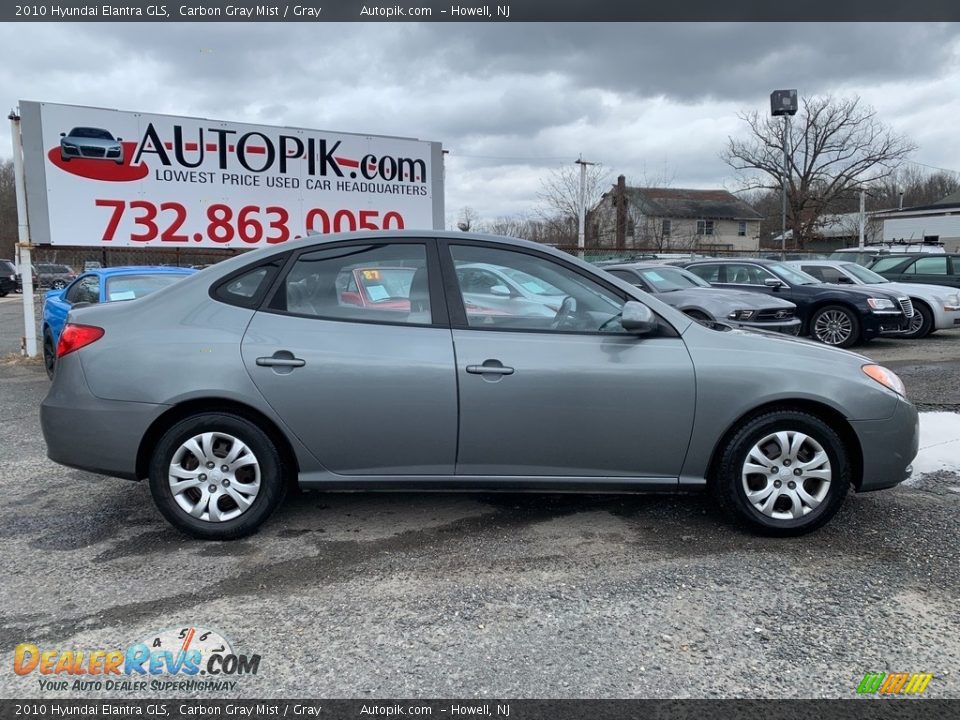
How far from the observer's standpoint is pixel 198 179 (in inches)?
421

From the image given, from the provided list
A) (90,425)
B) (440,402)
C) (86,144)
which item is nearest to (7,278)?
(86,144)

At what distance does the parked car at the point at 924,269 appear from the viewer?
15383 millimetres

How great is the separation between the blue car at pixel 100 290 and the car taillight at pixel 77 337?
15.7 feet

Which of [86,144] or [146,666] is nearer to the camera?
[146,666]

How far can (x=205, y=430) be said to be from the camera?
363 centimetres

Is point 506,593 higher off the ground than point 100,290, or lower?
lower

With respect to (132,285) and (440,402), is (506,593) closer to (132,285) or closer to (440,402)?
(440,402)

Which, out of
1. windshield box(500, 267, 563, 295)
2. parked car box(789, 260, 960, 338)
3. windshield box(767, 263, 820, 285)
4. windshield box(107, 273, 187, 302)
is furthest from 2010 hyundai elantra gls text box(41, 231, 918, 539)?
parked car box(789, 260, 960, 338)

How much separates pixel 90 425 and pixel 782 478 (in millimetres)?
3625

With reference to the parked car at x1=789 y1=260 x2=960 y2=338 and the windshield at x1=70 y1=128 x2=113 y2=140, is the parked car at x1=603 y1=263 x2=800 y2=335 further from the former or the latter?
the windshield at x1=70 y1=128 x2=113 y2=140

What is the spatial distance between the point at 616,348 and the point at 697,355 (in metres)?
0.43

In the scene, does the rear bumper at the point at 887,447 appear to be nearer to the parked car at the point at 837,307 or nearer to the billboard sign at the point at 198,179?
the parked car at the point at 837,307

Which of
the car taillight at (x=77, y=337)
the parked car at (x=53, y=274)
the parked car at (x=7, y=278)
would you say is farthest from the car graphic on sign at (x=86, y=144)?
the parked car at (x=7, y=278)

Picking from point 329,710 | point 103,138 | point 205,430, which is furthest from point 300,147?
point 329,710
